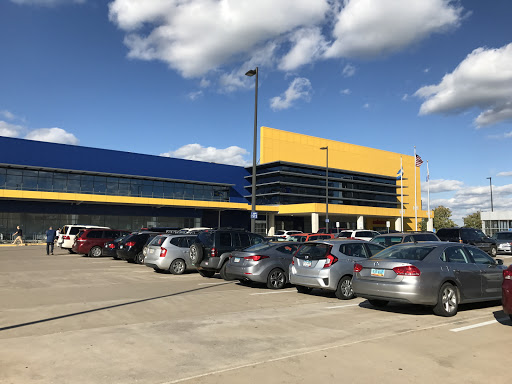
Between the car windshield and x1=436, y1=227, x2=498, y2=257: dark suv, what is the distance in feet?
54.5

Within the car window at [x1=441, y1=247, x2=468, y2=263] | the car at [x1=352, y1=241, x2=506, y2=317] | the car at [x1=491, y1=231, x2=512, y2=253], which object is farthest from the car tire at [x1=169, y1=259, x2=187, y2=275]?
the car at [x1=491, y1=231, x2=512, y2=253]

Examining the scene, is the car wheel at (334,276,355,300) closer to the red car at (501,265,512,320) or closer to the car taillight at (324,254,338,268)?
the car taillight at (324,254,338,268)

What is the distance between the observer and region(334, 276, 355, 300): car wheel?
1020 centimetres

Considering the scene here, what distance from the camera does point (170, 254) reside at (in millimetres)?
15688

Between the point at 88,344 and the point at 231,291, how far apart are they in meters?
5.85

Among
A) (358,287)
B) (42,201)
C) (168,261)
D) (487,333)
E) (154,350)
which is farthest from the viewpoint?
(42,201)

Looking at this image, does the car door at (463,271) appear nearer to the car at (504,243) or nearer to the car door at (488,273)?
the car door at (488,273)

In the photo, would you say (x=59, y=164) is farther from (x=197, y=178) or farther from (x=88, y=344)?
(x=88, y=344)

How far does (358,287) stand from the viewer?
869 cm

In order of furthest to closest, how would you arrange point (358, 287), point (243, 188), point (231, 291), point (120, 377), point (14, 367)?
point (243, 188), point (231, 291), point (358, 287), point (14, 367), point (120, 377)

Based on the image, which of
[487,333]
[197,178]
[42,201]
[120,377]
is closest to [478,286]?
[487,333]

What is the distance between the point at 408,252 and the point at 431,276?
798mm

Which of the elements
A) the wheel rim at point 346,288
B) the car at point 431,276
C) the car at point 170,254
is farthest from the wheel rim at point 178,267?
the car at point 431,276

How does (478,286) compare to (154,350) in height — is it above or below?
above
